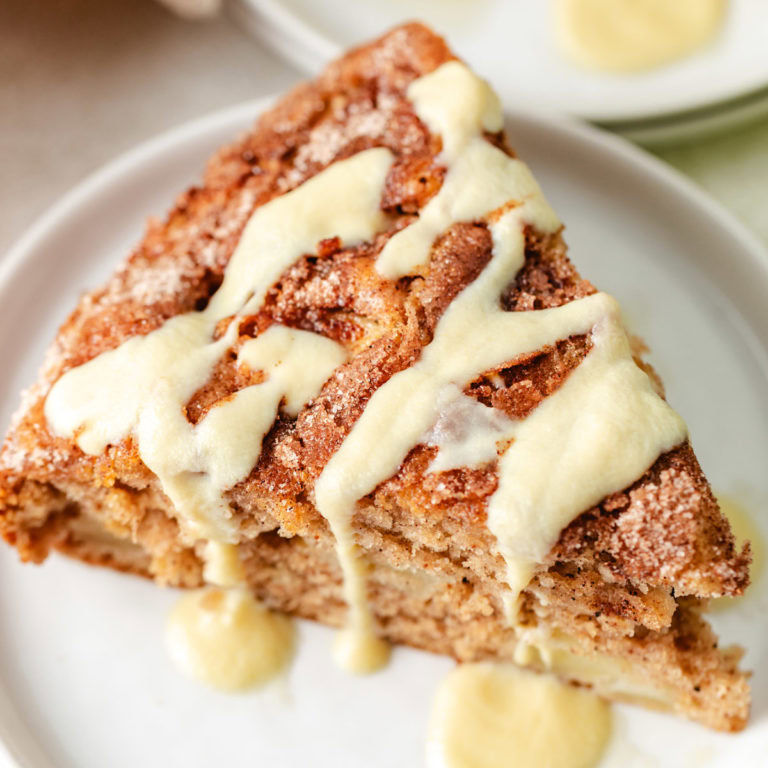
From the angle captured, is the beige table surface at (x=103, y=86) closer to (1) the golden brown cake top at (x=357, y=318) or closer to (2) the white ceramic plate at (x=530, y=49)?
(2) the white ceramic plate at (x=530, y=49)

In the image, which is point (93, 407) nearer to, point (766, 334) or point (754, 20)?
point (766, 334)

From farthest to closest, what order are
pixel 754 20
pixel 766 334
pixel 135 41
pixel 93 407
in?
pixel 135 41
pixel 754 20
pixel 766 334
pixel 93 407

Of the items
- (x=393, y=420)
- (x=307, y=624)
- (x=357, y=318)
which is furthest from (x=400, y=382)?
(x=307, y=624)

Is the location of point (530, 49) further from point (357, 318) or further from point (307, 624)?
point (307, 624)

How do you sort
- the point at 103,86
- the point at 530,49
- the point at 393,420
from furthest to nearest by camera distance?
the point at 103,86 < the point at 530,49 < the point at 393,420

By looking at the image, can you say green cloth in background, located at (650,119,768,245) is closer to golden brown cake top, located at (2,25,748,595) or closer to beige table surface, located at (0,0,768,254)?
beige table surface, located at (0,0,768,254)

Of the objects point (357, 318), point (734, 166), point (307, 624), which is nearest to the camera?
point (357, 318)

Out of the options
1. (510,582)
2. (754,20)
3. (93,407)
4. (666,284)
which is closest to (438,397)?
(510,582)
